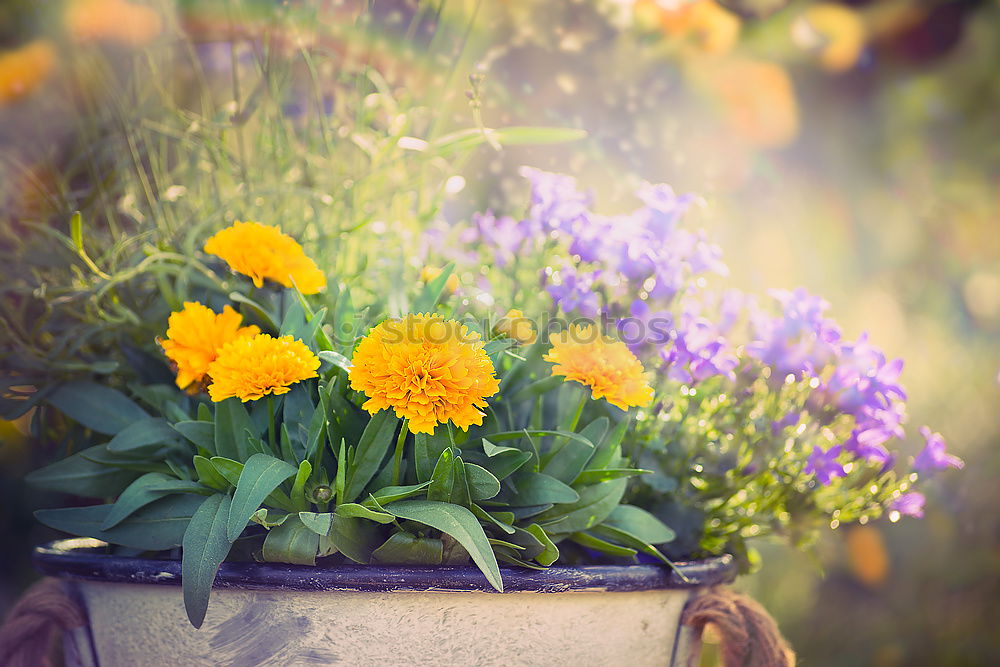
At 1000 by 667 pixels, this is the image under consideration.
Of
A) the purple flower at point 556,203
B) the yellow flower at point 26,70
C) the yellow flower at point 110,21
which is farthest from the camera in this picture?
the yellow flower at point 26,70

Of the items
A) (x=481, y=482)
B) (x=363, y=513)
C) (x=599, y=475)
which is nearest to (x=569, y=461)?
(x=599, y=475)

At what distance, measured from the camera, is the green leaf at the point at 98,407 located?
3.08ft

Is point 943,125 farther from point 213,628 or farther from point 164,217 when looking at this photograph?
point 213,628

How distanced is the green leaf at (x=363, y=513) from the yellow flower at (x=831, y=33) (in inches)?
60.0

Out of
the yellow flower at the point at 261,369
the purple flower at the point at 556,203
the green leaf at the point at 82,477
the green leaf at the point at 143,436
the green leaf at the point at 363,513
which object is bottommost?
the green leaf at the point at 82,477

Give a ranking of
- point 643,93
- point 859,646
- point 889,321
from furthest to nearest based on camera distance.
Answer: point 889,321 → point 859,646 → point 643,93

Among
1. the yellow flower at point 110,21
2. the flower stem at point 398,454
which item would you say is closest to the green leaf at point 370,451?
the flower stem at point 398,454

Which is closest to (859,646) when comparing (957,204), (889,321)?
(889,321)

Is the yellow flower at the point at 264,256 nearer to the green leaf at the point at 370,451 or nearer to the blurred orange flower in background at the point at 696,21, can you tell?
the green leaf at the point at 370,451

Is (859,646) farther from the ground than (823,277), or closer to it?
closer to it

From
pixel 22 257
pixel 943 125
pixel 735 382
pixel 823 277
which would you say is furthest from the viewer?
pixel 823 277

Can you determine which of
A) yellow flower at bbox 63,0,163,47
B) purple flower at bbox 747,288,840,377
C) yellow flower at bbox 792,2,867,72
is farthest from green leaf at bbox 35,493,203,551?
yellow flower at bbox 792,2,867,72

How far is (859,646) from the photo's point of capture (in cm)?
245

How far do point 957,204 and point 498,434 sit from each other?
1.81 meters
